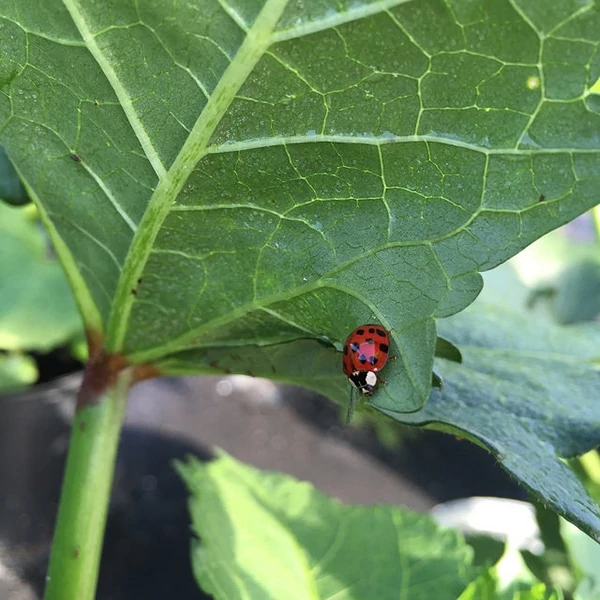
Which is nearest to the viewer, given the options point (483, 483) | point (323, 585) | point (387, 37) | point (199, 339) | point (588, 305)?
point (387, 37)

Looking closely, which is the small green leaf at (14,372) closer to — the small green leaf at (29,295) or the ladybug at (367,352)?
the small green leaf at (29,295)

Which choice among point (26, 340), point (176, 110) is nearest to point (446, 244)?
point (176, 110)

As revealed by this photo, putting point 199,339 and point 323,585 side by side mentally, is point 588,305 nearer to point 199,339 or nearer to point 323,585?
point 323,585

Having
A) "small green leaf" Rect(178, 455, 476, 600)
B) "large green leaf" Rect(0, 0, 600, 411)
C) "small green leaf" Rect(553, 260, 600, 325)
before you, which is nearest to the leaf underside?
"large green leaf" Rect(0, 0, 600, 411)

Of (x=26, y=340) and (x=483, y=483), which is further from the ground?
(x=26, y=340)

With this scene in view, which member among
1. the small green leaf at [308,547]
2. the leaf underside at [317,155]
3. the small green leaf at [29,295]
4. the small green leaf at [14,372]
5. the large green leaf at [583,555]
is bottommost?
the large green leaf at [583,555]

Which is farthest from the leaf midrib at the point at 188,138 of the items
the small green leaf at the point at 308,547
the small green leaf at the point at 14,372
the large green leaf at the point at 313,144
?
the small green leaf at the point at 14,372

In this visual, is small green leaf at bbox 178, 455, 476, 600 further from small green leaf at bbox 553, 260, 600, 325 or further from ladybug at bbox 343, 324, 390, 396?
small green leaf at bbox 553, 260, 600, 325

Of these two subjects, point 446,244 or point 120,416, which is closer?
point 446,244

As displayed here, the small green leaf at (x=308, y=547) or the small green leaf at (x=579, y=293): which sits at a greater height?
the small green leaf at (x=579, y=293)
